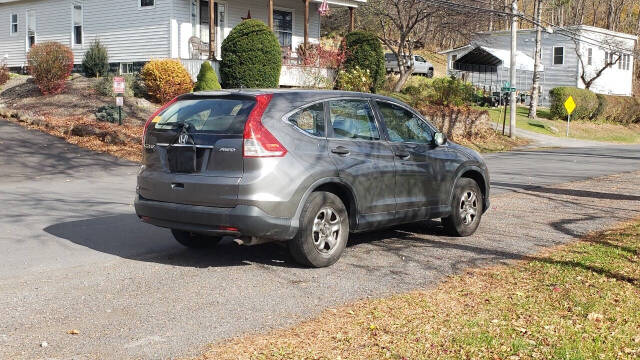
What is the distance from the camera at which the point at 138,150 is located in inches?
715

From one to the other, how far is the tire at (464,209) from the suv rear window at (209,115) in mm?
3196

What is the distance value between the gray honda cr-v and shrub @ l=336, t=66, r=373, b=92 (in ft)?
63.4

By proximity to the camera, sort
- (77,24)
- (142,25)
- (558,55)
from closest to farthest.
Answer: (142,25) → (77,24) → (558,55)

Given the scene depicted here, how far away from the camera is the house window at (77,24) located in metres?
31.8

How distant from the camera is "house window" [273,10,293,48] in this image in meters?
32.2

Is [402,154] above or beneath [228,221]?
above

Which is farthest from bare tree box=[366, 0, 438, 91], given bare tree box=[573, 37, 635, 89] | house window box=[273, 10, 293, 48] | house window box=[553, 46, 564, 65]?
bare tree box=[573, 37, 635, 89]

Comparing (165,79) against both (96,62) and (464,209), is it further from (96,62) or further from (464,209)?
(464,209)

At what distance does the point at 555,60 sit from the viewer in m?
50.3

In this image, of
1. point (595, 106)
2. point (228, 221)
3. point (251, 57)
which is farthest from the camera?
point (595, 106)

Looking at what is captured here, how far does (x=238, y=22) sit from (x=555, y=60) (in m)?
28.4

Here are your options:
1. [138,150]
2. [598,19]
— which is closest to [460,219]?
[138,150]

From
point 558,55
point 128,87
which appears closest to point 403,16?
point 128,87

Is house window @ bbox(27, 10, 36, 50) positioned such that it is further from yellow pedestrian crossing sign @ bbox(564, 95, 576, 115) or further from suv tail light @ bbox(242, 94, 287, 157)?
suv tail light @ bbox(242, 94, 287, 157)
